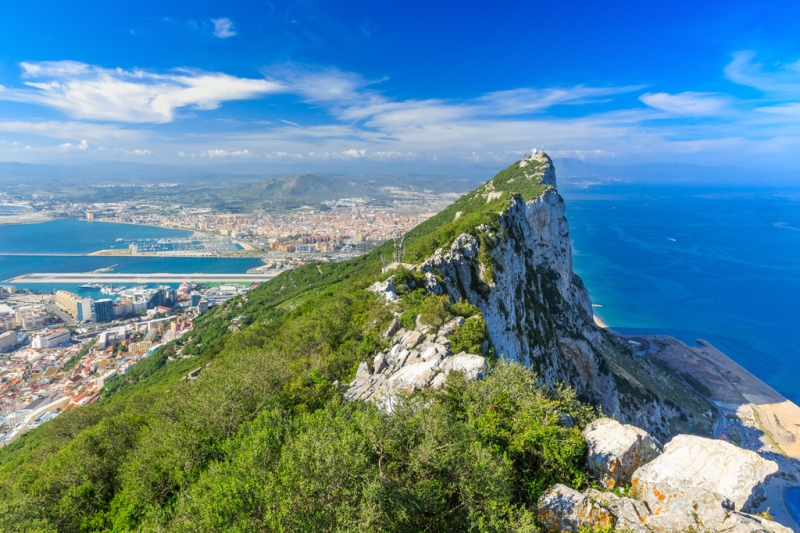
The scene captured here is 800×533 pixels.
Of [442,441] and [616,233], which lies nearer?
[442,441]

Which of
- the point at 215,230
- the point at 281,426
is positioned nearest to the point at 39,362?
the point at 281,426

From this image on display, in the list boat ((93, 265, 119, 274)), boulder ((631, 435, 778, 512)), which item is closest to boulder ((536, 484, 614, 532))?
boulder ((631, 435, 778, 512))

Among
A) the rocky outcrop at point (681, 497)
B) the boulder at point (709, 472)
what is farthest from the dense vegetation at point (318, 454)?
the boulder at point (709, 472)

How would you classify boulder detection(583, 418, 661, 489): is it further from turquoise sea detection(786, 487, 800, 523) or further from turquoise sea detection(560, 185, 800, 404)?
turquoise sea detection(560, 185, 800, 404)

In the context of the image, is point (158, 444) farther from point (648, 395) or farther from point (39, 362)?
point (39, 362)

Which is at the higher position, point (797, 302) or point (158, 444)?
point (158, 444)

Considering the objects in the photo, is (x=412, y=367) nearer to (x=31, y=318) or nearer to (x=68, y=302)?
(x=31, y=318)

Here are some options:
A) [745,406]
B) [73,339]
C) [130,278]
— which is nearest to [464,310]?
[745,406]
